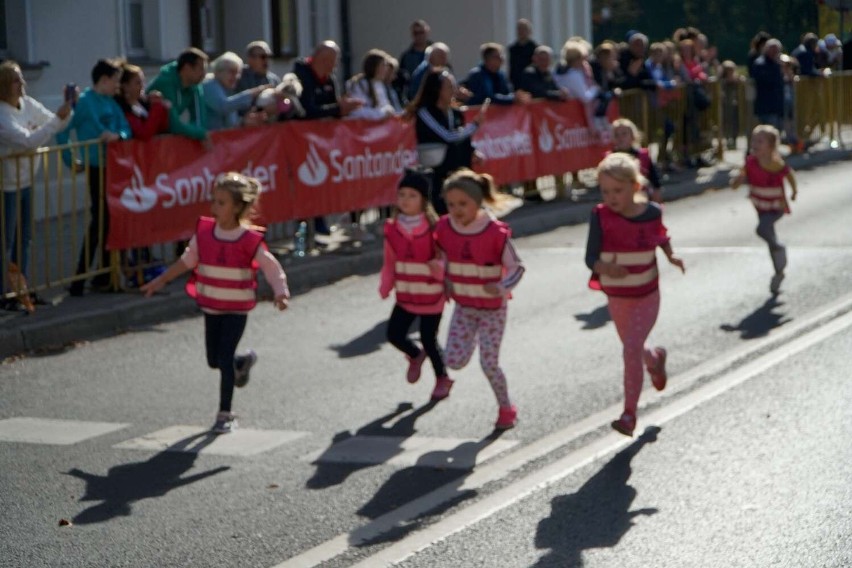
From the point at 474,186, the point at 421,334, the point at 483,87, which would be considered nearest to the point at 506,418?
the point at 421,334

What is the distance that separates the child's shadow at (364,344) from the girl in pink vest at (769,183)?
337cm

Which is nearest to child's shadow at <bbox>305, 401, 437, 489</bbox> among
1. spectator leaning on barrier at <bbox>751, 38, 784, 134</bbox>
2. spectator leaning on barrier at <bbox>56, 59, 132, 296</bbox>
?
spectator leaning on barrier at <bbox>56, 59, 132, 296</bbox>

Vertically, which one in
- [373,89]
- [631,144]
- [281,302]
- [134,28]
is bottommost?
[281,302]

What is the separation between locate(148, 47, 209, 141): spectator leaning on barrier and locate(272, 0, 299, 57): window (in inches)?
444

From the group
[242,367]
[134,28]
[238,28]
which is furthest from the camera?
[238,28]

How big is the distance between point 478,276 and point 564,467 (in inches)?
54.9

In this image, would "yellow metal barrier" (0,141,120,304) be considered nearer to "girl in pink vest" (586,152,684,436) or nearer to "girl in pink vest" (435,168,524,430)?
"girl in pink vest" (435,168,524,430)

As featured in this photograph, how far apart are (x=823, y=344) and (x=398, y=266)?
3133mm

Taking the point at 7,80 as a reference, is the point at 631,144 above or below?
below

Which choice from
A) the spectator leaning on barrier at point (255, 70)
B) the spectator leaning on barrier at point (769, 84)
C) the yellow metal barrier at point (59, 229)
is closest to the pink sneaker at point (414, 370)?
the yellow metal barrier at point (59, 229)

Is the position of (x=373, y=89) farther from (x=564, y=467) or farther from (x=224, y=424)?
(x=564, y=467)

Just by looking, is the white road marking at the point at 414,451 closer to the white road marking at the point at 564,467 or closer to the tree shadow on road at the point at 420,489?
the tree shadow on road at the point at 420,489

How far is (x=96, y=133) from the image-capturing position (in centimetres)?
1323

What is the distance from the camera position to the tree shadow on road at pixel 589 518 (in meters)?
6.48
